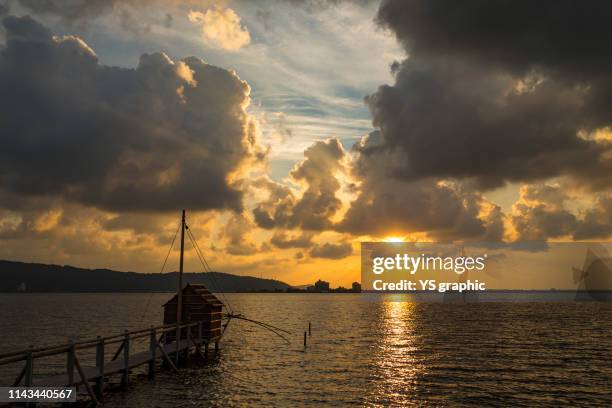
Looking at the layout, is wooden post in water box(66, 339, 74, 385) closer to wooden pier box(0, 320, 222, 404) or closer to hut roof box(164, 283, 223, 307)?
wooden pier box(0, 320, 222, 404)

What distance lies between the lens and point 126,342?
1070 inches

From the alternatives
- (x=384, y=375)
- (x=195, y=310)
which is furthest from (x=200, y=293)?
(x=384, y=375)

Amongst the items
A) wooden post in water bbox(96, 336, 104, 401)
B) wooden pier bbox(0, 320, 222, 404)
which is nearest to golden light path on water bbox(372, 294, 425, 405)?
wooden pier bbox(0, 320, 222, 404)

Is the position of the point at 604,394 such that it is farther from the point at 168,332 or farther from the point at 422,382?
the point at 168,332

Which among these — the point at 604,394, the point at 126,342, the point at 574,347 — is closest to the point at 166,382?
the point at 126,342

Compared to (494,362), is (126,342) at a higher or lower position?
higher

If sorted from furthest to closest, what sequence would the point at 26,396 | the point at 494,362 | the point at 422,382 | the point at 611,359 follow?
1. the point at 611,359
2. the point at 494,362
3. the point at 422,382
4. the point at 26,396

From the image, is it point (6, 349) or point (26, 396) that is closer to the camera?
point (26, 396)

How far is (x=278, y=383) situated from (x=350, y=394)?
4848 mm

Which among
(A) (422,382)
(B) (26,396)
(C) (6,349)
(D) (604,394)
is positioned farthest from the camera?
(C) (6,349)

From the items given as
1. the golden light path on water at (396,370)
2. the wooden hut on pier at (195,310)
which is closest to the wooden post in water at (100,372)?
the golden light path on water at (396,370)

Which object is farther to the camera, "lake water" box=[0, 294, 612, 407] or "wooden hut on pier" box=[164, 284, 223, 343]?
"wooden hut on pier" box=[164, 284, 223, 343]

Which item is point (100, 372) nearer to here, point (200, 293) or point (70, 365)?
point (70, 365)

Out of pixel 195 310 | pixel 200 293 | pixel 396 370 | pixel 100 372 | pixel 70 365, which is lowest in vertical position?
pixel 396 370
